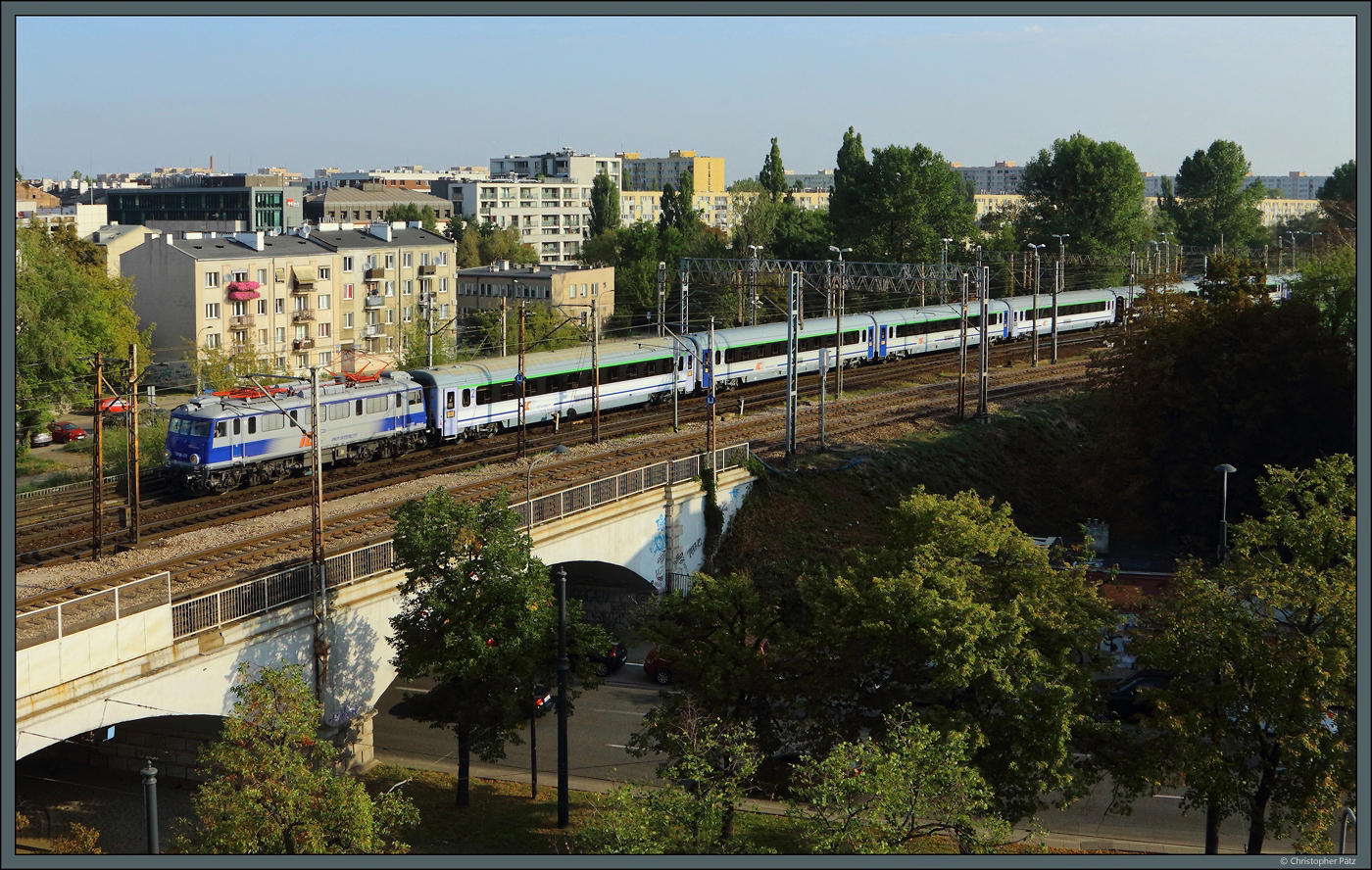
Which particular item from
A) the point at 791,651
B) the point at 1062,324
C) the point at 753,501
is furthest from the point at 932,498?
the point at 1062,324

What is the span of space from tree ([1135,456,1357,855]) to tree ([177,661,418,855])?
1386cm

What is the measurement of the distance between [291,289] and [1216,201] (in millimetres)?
87371

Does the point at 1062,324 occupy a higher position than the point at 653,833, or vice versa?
the point at 1062,324

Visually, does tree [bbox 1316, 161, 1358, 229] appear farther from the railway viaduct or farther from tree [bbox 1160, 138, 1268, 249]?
the railway viaduct

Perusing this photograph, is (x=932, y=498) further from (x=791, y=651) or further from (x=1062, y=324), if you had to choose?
(x=1062, y=324)

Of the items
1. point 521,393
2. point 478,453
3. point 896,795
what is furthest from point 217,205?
point 896,795

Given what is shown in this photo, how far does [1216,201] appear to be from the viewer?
412 ft

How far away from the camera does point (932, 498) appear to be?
28.0 meters

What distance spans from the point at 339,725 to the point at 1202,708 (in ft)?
56.9

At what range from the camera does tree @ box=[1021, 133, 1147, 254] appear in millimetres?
103812

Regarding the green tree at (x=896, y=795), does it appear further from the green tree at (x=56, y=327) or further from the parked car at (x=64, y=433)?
the parked car at (x=64, y=433)

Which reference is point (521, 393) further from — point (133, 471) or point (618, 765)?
point (618, 765)

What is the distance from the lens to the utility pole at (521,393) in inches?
1692

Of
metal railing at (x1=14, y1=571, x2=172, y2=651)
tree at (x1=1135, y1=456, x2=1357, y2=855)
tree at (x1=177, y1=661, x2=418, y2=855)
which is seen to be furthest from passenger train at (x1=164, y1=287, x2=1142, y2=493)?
tree at (x1=1135, y1=456, x2=1357, y2=855)
